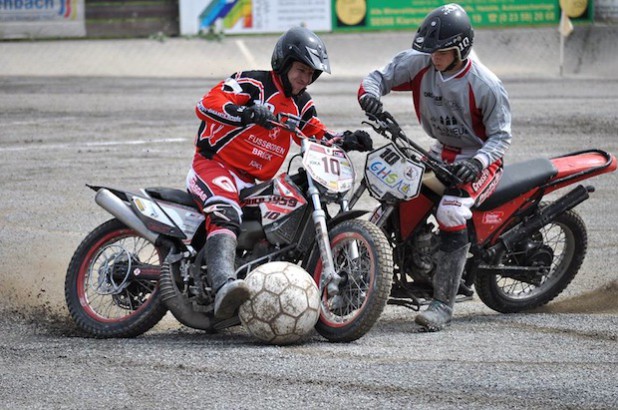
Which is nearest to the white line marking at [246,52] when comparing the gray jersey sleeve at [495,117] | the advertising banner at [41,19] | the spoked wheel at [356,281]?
the advertising banner at [41,19]

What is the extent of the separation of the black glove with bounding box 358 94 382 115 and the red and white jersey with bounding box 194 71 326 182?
343mm

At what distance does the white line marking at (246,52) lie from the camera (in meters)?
24.2

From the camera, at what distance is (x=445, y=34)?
7098 millimetres

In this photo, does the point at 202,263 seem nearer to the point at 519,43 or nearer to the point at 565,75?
the point at 565,75

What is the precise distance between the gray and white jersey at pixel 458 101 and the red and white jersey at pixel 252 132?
0.43 meters

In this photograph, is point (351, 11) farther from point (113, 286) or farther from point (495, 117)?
point (113, 286)

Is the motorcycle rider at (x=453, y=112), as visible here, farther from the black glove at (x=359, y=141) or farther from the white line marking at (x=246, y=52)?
the white line marking at (x=246, y=52)

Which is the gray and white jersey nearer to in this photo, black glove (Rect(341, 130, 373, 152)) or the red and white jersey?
black glove (Rect(341, 130, 373, 152))

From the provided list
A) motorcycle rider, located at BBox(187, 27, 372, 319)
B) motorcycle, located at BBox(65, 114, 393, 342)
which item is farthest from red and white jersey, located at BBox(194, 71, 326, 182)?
motorcycle, located at BBox(65, 114, 393, 342)

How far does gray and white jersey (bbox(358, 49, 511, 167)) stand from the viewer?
23.9 ft

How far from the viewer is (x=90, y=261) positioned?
7301mm

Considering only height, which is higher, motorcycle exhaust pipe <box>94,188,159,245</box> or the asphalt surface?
motorcycle exhaust pipe <box>94,188,159,245</box>

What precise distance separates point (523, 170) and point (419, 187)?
39.7 inches

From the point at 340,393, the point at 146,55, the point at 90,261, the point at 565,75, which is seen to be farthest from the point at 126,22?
the point at 340,393
